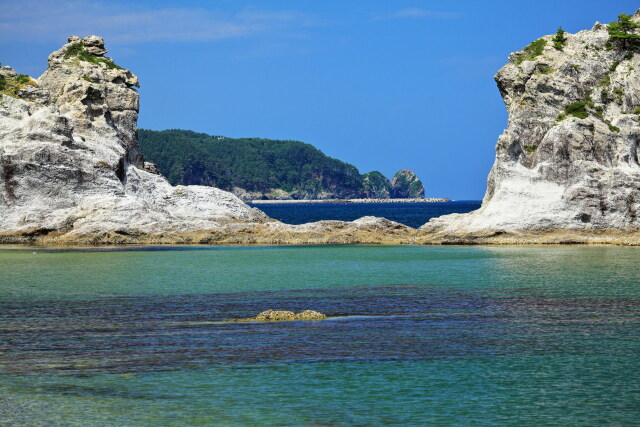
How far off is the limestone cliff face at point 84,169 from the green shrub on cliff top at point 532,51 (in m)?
24.6

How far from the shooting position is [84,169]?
6303cm

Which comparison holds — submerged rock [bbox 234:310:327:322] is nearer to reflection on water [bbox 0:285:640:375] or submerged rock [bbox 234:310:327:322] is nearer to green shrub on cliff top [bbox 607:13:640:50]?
reflection on water [bbox 0:285:640:375]

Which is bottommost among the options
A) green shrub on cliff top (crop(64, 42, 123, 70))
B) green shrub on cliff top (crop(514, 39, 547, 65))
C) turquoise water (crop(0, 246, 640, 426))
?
turquoise water (crop(0, 246, 640, 426))

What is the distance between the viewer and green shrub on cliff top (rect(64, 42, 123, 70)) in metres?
74.4

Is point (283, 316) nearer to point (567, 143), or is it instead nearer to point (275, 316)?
point (275, 316)

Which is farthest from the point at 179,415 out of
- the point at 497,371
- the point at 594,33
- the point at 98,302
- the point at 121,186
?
the point at 594,33

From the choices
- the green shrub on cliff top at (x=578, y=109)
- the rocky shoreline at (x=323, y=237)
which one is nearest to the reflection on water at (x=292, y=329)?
the rocky shoreline at (x=323, y=237)

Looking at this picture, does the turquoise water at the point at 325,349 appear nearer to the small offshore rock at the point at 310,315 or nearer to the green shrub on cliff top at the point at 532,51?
the small offshore rock at the point at 310,315

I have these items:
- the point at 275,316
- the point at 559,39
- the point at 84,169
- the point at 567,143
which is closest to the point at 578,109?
the point at 567,143

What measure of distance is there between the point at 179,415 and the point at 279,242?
48571 mm

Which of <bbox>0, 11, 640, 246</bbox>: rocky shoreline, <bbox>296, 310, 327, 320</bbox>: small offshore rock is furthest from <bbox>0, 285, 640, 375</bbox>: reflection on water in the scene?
<bbox>0, 11, 640, 246</bbox>: rocky shoreline

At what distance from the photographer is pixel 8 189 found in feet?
202

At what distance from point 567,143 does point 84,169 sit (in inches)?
1368

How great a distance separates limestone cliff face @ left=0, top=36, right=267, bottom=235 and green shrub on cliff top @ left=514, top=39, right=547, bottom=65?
80.8 ft
